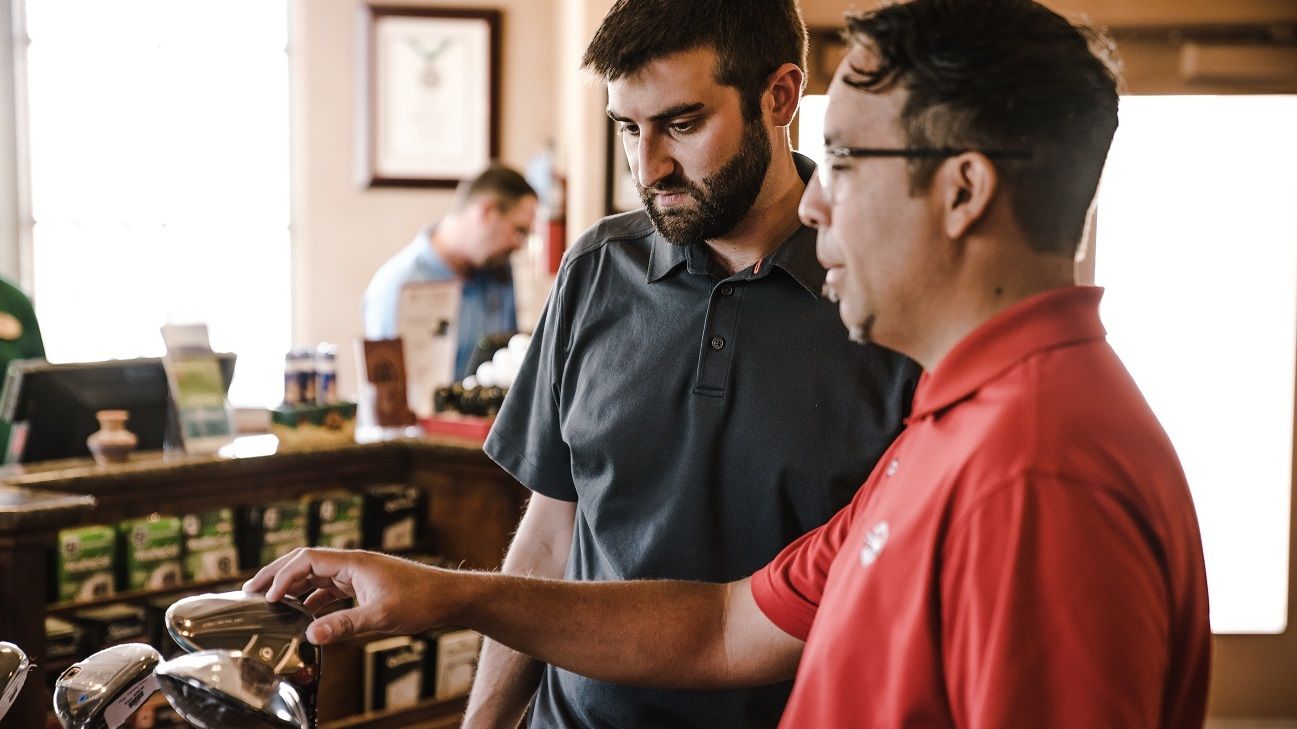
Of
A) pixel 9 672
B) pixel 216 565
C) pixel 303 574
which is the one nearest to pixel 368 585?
pixel 303 574

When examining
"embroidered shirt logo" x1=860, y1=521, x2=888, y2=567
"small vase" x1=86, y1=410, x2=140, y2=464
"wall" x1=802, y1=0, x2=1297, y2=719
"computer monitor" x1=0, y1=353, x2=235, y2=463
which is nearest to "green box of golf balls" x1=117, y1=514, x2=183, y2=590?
"small vase" x1=86, y1=410, x2=140, y2=464

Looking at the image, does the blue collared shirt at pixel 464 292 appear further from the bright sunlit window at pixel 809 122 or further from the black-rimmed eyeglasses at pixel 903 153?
the black-rimmed eyeglasses at pixel 903 153

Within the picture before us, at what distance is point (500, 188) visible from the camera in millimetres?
4906

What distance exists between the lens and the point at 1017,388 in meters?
0.88

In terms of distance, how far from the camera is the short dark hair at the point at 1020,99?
3.05 ft

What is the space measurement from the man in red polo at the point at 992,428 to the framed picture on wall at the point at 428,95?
5342 millimetres

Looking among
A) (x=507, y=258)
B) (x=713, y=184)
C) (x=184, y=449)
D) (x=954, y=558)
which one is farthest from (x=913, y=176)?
(x=507, y=258)

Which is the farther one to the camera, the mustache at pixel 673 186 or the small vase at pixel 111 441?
the small vase at pixel 111 441

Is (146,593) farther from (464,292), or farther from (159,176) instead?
(159,176)

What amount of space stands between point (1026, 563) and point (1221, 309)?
384 centimetres

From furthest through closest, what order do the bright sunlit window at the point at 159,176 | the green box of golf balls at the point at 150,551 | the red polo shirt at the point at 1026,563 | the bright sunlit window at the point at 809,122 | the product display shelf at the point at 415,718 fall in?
the bright sunlit window at the point at 159,176 < the bright sunlit window at the point at 809,122 < the product display shelf at the point at 415,718 < the green box of golf balls at the point at 150,551 < the red polo shirt at the point at 1026,563

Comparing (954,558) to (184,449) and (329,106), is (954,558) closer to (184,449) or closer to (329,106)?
(184,449)

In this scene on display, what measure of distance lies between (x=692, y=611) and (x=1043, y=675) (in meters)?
0.68

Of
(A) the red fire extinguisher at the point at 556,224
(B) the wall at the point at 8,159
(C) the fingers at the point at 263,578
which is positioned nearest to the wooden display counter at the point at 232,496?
(C) the fingers at the point at 263,578
